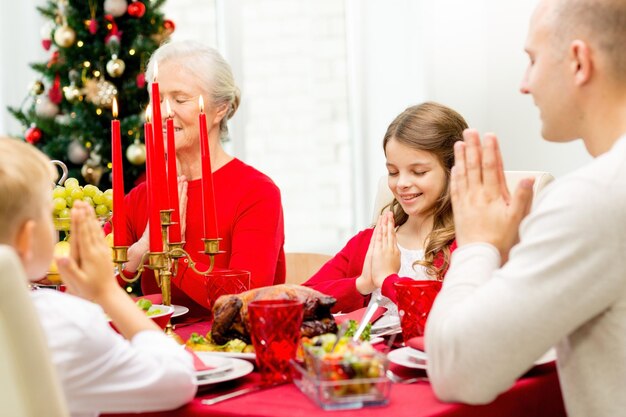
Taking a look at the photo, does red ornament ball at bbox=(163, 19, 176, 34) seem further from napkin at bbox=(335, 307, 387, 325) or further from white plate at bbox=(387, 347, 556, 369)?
white plate at bbox=(387, 347, 556, 369)

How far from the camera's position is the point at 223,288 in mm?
1834

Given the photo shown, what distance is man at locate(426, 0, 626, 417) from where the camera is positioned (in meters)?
1.23

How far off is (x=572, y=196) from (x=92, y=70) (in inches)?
133

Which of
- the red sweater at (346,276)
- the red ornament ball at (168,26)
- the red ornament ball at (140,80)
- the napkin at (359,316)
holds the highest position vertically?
the red ornament ball at (168,26)

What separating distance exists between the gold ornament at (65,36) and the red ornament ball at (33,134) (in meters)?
0.42

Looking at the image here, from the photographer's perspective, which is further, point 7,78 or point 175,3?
point 175,3

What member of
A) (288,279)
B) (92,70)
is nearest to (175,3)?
(92,70)

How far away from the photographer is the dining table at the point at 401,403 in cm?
129

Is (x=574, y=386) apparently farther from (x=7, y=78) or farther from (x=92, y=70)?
(x=7, y=78)

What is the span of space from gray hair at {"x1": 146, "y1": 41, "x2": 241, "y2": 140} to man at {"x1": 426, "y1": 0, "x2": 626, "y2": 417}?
4.79ft

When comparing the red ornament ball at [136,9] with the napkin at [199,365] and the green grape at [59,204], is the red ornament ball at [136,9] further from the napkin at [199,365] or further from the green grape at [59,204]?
the napkin at [199,365]

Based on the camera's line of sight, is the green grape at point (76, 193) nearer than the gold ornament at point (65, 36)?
Yes

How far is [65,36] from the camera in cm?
418

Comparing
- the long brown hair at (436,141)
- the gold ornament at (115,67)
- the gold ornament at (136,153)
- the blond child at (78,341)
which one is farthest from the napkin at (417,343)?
the gold ornament at (115,67)
